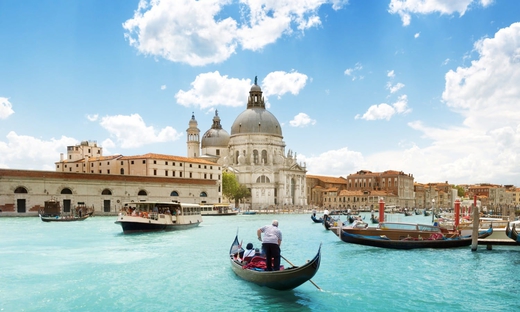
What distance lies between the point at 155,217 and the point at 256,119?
2262 inches

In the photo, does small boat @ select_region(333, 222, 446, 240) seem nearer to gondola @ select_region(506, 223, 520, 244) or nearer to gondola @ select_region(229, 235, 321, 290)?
gondola @ select_region(506, 223, 520, 244)

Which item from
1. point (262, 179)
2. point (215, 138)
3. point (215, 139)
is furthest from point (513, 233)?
point (215, 138)

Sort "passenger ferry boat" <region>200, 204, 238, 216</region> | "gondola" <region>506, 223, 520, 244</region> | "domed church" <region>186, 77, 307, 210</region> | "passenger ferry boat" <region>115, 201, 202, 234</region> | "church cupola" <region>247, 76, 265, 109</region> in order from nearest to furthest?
"gondola" <region>506, 223, 520, 244</region>, "passenger ferry boat" <region>115, 201, 202, 234</region>, "passenger ferry boat" <region>200, 204, 238, 216</region>, "domed church" <region>186, 77, 307, 210</region>, "church cupola" <region>247, 76, 265, 109</region>

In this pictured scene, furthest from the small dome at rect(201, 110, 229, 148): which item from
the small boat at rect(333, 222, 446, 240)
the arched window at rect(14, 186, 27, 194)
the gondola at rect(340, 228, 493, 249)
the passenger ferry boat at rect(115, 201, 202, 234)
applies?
the gondola at rect(340, 228, 493, 249)

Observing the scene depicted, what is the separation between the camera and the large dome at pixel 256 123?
84062mm

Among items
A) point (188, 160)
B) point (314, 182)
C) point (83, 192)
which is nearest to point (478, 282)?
point (83, 192)

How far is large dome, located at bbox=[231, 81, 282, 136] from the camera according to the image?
8412 centimetres

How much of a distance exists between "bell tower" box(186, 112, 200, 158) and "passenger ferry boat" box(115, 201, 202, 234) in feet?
188

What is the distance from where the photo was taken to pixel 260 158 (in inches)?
3263

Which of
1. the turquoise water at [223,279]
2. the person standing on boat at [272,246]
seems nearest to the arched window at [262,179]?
the turquoise water at [223,279]

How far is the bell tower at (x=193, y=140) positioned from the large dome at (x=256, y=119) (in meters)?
7.46

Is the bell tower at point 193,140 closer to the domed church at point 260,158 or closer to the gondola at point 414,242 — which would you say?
the domed church at point 260,158

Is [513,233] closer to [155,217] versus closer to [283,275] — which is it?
[283,275]

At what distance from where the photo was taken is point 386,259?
60.2 ft
